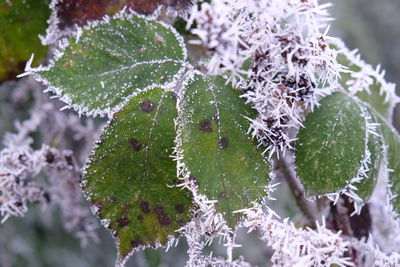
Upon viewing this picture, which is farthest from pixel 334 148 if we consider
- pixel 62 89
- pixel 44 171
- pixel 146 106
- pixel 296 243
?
pixel 44 171

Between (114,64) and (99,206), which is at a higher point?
(114,64)

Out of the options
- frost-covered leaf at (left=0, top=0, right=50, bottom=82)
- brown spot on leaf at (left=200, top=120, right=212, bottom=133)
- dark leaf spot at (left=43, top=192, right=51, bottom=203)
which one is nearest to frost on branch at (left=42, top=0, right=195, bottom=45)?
frost-covered leaf at (left=0, top=0, right=50, bottom=82)

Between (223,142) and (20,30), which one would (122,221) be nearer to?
(223,142)

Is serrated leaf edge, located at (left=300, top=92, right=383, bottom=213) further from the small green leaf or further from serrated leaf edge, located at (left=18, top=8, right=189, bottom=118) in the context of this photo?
serrated leaf edge, located at (left=18, top=8, right=189, bottom=118)

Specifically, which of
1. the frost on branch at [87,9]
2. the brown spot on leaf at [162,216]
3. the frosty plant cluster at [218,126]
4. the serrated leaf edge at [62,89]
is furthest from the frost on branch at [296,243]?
the frost on branch at [87,9]

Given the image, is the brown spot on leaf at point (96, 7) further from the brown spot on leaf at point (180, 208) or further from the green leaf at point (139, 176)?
the brown spot on leaf at point (180, 208)

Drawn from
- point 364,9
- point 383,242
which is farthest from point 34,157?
point 364,9
